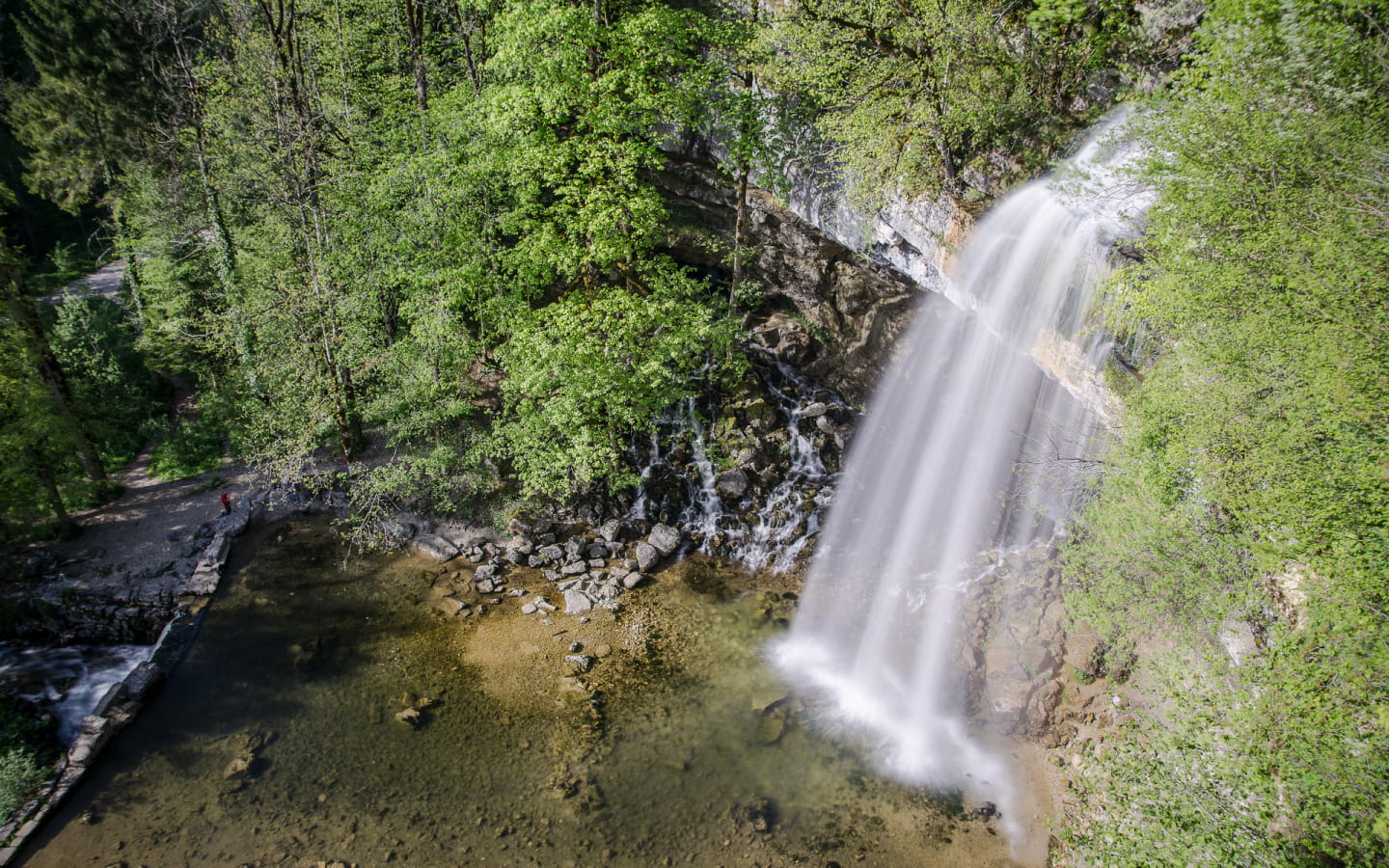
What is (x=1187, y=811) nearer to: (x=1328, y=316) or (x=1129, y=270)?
(x=1328, y=316)

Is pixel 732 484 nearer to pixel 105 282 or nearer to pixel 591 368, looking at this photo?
pixel 591 368

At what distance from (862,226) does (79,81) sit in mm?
31034

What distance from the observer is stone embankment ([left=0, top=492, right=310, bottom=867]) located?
33.7ft

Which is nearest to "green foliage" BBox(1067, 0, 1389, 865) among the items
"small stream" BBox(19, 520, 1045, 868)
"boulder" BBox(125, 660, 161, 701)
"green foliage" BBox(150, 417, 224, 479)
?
"small stream" BBox(19, 520, 1045, 868)

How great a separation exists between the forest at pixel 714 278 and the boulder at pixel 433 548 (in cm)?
115

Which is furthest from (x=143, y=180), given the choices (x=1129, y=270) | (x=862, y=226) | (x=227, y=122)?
(x=1129, y=270)

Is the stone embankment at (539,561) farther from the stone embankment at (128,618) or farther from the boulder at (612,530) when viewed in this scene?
the stone embankment at (128,618)

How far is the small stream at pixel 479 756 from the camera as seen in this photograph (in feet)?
31.1

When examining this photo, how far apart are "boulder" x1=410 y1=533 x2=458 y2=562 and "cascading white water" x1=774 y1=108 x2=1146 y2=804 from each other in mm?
8687

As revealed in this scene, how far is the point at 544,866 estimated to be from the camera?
30.3ft

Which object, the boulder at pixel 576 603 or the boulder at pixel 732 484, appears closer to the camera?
the boulder at pixel 576 603

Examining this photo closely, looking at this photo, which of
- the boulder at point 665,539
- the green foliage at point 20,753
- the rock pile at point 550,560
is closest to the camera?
the green foliage at point 20,753

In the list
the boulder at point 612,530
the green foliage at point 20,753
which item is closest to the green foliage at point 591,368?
the boulder at point 612,530

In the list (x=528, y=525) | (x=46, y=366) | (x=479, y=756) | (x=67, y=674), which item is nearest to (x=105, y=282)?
(x=46, y=366)
